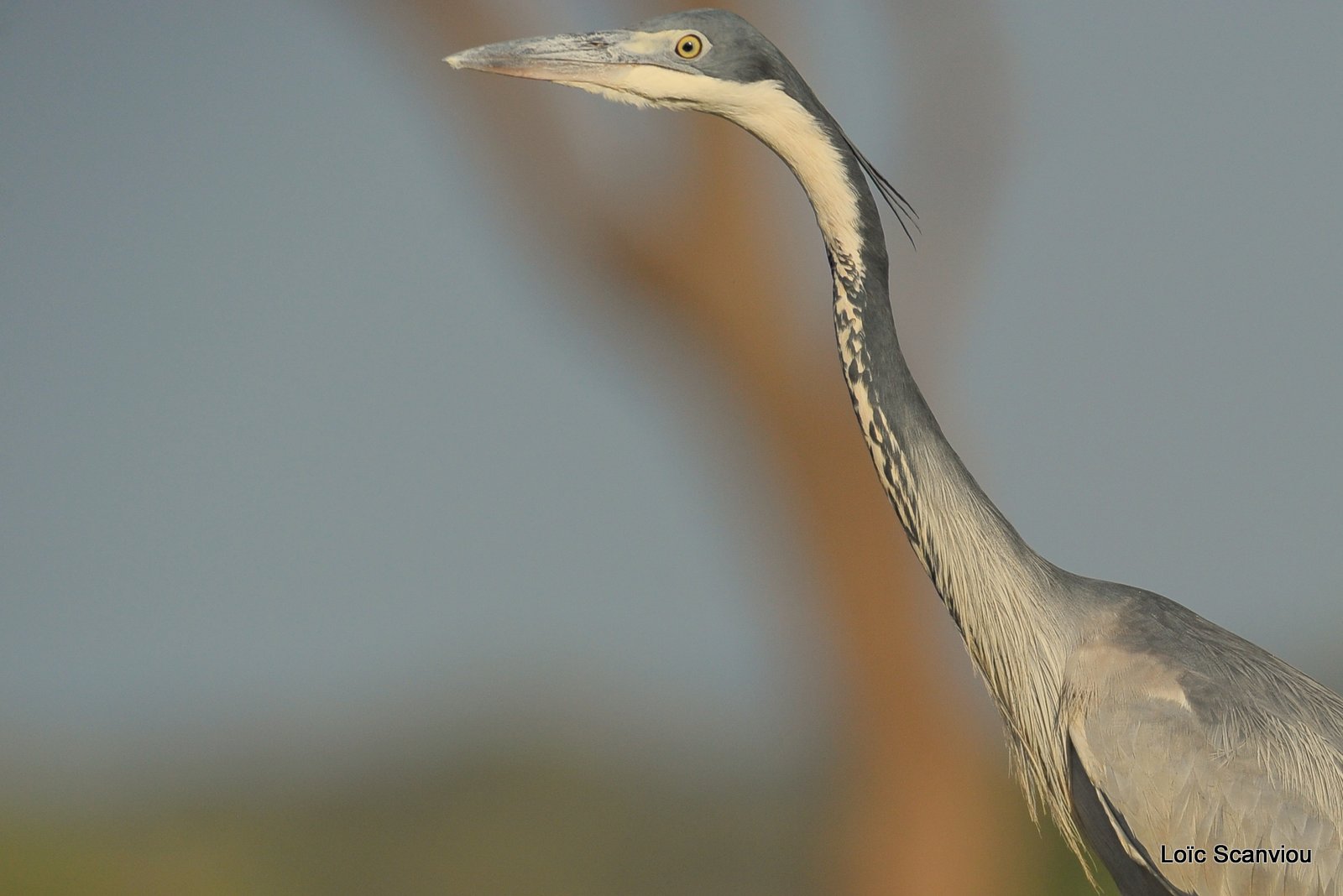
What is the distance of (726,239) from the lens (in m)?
6.77

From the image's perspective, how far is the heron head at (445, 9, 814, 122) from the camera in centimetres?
251

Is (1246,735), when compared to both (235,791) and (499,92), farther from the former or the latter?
(235,791)

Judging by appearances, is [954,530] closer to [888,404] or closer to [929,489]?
[929,489]

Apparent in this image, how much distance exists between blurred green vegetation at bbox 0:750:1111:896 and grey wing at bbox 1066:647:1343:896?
16.7ft

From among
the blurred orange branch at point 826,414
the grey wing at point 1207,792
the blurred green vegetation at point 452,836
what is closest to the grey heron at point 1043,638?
the grey wing at point 1207,792

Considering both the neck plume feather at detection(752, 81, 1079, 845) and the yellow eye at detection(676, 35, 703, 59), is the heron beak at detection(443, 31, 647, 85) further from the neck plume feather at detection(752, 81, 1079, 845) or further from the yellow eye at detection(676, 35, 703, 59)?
the neck plume feather at detection(752, 81, 1079, 845)

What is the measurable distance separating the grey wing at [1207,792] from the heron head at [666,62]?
1286 mm

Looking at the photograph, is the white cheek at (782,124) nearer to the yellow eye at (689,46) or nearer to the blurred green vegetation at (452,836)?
the yellow eye at (689,46)

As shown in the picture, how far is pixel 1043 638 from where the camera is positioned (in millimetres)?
2648

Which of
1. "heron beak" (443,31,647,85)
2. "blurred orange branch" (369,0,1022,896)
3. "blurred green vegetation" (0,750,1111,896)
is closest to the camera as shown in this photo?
"heron beak" (443,31,647,85)

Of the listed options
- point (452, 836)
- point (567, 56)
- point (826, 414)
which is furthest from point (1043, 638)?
point (452, 836)

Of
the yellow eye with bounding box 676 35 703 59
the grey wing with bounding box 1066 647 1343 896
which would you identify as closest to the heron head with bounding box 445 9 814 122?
the yellow eye with bounding box 676 35 703 59

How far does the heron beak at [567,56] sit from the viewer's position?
2.55 meters

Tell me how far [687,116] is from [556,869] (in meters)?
4.59
